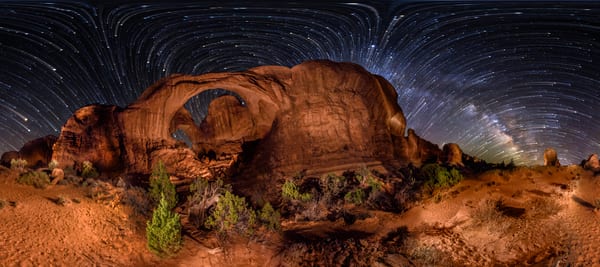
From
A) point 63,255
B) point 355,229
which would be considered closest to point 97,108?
point 63,255

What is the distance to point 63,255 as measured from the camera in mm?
11453

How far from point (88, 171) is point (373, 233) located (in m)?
15.1

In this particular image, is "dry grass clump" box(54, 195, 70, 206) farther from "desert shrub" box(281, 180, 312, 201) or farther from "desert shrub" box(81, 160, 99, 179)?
"desert shrub" box(281, 180, 312, 201)

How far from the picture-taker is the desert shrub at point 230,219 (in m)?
15.1

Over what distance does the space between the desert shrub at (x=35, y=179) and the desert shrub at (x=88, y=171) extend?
5374mm

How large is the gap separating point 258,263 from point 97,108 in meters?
16.7

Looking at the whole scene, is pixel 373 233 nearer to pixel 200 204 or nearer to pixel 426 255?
pixel 426 255

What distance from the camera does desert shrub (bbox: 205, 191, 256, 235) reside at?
49.6ft

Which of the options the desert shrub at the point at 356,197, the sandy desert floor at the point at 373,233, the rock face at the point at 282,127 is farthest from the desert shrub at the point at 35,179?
the desert shrub at the point at 356,197

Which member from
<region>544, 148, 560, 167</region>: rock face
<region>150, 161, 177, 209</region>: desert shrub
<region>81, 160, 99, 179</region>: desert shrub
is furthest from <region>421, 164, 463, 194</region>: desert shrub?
<region>81, 160, 99, 179</region>: desert shrub

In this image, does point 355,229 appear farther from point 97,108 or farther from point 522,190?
point 97,108

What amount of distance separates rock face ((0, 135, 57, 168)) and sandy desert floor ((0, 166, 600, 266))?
15736 mm

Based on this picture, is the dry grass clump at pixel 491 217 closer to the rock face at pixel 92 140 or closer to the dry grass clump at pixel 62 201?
the dry grass clump at pixel 62 201

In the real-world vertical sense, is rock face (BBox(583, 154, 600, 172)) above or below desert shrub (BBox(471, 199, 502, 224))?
above
